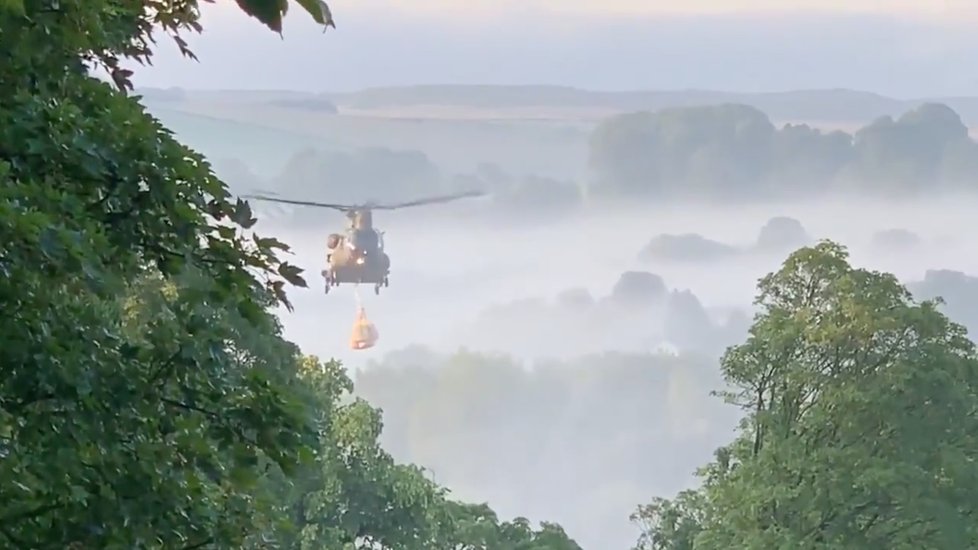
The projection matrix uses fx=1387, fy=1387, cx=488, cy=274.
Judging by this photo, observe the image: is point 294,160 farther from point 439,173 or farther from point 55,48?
point 55,48

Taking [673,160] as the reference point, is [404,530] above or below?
below

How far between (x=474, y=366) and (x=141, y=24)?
11748 mm

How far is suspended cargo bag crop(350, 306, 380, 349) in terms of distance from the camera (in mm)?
13422

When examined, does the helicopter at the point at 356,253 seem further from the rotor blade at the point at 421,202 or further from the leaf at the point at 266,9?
the leaf at the point at 266,9

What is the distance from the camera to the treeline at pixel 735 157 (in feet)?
48.8

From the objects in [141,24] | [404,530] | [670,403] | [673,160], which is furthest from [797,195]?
[141,24]

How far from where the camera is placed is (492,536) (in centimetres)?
890

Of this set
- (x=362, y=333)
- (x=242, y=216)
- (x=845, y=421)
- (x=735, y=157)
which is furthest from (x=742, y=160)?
(x=242, y=216)

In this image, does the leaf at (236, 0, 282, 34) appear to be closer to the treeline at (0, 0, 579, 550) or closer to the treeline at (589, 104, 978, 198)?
the treeline at (0, 0, 579, 550)

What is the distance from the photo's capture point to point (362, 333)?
13.6 metres

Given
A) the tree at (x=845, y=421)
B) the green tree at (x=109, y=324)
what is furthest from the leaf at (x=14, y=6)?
the tree at (x=845, y=421)

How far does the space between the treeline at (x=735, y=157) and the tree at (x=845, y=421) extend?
7.96 metres

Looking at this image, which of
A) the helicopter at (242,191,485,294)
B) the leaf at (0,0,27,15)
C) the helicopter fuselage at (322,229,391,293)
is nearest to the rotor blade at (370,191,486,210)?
the helicopter at (242,191,485,294)

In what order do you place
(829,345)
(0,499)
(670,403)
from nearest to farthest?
(0,499), (829,345), (670,403)
